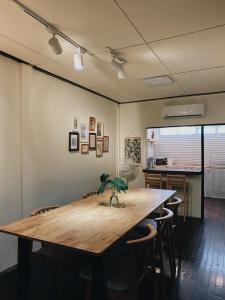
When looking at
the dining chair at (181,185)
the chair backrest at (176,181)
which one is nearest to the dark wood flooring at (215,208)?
the dining chair at (181,185)

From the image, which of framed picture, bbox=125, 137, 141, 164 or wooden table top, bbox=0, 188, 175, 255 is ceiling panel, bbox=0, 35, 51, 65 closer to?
wooden table top, bbox=0, 188, 175, 255

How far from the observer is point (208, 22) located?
2.05 metres

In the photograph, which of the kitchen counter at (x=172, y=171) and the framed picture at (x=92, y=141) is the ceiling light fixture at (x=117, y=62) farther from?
the kitchen counter at (x=172, y=171)

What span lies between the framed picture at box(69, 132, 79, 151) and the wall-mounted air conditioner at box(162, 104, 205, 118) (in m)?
1.97

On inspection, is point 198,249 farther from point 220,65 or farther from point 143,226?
point 220,65

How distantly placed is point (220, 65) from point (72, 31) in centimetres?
195

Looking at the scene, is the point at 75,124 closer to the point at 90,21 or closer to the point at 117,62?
the point at 117,62

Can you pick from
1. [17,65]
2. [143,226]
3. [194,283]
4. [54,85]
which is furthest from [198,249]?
[17,65]

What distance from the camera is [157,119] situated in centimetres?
511

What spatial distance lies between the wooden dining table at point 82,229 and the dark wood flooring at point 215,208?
297cm

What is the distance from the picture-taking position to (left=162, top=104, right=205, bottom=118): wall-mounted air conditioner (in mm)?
4586

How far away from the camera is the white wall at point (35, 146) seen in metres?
2.78

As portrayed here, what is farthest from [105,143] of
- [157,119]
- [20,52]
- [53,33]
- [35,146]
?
[53,33]

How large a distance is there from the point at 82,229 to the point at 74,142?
218cm
